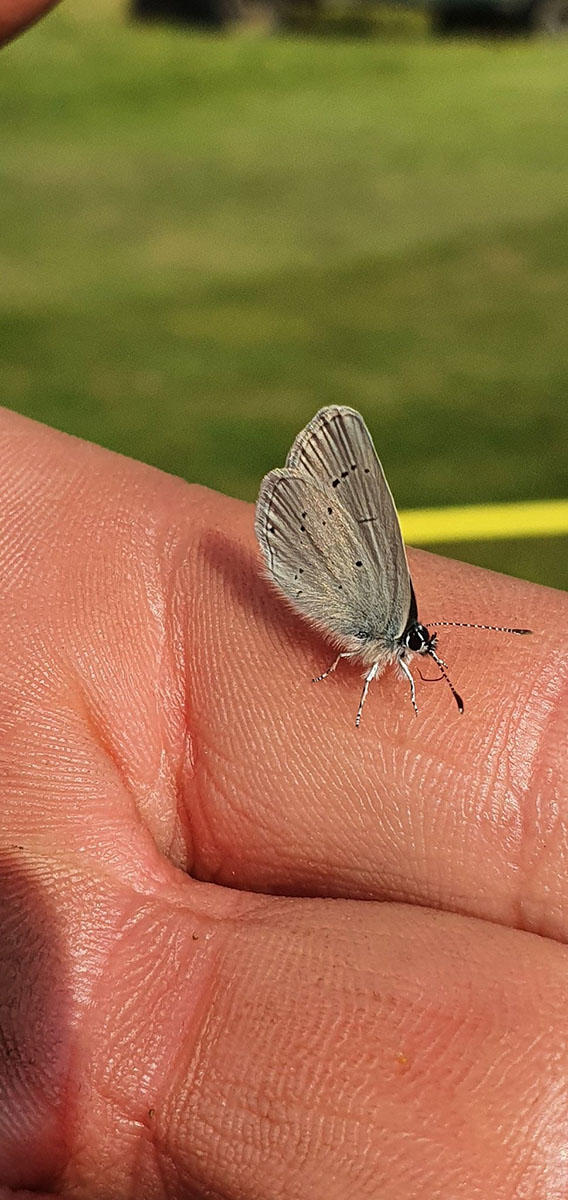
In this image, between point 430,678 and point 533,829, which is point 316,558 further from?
point 533,829

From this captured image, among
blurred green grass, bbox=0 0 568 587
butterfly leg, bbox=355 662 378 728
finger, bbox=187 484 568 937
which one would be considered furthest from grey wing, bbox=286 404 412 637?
blurred green grass, bbox=0 0 568 587

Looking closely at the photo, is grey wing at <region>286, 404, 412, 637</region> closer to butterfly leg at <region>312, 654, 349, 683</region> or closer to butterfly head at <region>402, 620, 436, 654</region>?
butterfly head at <region>402, 620, 436, 654</region>

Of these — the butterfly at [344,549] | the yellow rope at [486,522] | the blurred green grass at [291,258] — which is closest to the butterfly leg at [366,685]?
the butterfly at [344,549]

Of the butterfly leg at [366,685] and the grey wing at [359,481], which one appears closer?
the grey wing at [359,481]

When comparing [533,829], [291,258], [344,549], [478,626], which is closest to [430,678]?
[478,626]

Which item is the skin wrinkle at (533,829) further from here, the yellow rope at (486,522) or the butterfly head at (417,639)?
the yellow rope at (486,522)

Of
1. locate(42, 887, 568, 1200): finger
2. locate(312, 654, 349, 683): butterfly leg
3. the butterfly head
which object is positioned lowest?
locate(42, 887, 568, 1200): finger
